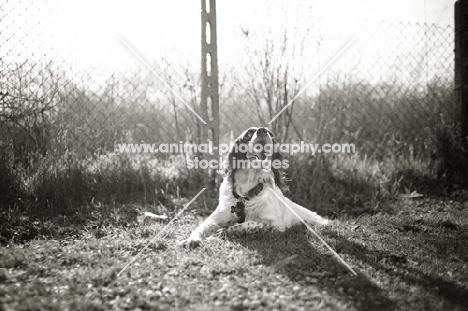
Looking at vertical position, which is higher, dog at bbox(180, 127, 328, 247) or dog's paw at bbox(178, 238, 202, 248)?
dog at bbox(180, 127, 328, 247)

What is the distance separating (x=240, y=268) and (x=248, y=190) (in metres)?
0.96

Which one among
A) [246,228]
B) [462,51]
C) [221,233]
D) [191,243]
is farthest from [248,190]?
[462,51]

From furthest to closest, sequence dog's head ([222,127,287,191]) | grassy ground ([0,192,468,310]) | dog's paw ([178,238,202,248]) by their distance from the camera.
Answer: dog's head ([222,127,287,191]), dog's paw ([178,238,202,248]), grassy ground ([0,192,468,310])

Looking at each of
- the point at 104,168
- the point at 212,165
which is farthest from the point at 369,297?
the point at 104,168

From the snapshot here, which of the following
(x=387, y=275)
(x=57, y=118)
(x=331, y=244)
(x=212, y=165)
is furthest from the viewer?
(x=212, y=165)

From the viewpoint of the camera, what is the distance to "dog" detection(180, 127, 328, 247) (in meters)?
3.66

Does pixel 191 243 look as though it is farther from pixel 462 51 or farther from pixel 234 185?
pixel 462 51

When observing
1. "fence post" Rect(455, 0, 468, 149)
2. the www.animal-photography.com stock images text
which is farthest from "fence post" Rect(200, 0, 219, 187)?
"fence post" Rect(455, 0, 468, 149)

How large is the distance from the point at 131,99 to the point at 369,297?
13.3ft

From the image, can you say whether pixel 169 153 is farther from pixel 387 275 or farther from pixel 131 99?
pixel 387 275

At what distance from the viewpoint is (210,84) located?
4.97 meters

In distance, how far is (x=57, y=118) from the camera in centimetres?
468

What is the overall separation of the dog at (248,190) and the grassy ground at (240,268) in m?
0.18

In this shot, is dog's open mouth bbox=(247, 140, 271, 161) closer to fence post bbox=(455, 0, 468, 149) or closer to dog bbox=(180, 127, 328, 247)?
dog bbox=(180, 127, 328, 247)
